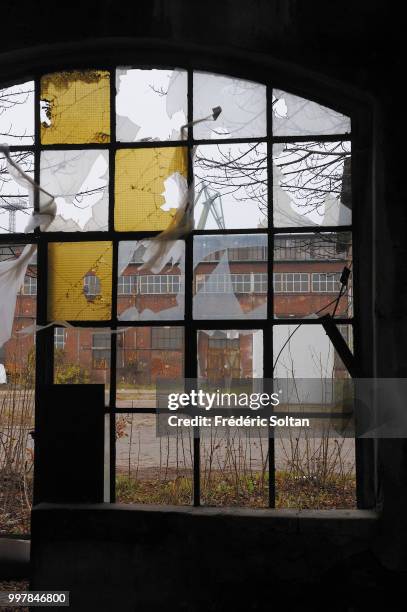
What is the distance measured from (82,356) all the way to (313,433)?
1.17 m

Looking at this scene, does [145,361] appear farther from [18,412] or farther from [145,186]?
[145,186]

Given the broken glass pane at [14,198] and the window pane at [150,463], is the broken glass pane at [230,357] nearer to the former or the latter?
the window pane at [150,463]

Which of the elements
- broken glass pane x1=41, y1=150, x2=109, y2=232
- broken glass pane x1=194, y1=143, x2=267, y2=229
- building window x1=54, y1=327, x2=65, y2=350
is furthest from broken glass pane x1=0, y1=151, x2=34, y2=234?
broken glass pane x1=194, y1=143, x2=267, y2=229

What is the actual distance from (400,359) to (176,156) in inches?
55.6

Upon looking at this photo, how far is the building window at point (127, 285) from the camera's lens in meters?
2.66

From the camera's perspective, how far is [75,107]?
274 centimetres

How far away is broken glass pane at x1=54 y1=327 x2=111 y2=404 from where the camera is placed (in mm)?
2641

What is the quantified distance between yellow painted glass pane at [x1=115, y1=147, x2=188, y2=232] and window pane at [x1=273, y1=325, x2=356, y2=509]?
2.67 feet

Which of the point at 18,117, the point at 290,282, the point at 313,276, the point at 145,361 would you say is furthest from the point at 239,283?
the point at 18,117

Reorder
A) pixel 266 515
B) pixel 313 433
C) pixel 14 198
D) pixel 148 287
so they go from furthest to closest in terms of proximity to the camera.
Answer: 1. pixel 14 198
2. pixel 148 287
3. pixel 313 433
4. pixel 266 515

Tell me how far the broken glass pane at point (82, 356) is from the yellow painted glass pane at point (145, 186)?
0.55 m

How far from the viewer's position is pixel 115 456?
2.63 m

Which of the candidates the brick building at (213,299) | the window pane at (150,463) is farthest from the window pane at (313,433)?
the window pane at (150,463)

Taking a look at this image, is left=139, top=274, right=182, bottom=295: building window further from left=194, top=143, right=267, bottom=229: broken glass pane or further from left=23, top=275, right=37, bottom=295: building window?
left=23, top=275, right=37, bottom=295: building window
